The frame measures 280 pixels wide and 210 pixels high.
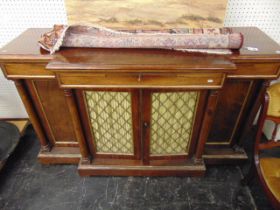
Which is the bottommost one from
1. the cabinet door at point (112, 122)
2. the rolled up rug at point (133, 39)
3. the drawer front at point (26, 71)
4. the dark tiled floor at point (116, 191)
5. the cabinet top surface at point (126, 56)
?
the dark tiled floor at point (116, 191)

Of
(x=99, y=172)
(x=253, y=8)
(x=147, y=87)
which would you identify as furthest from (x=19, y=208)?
(x=253, y=8)

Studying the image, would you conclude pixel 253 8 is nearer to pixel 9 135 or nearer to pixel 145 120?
pixel 145 120

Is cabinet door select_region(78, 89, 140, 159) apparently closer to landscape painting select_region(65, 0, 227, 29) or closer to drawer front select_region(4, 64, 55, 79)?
drawer front select_region(4, 64, 55, 79)

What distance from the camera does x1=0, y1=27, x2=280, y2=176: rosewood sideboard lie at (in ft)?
3.57

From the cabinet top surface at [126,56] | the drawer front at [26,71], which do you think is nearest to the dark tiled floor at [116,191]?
the drawer front at [26,71]

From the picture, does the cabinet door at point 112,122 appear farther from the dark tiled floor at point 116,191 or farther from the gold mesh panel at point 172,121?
the dark tiled floor at point 116,191

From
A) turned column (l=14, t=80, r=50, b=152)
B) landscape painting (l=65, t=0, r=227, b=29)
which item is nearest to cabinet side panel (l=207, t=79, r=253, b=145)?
landscape painting (l=65, t=0, r=227, b=29)

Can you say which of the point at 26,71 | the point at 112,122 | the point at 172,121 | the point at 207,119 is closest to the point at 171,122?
the point at 172,121

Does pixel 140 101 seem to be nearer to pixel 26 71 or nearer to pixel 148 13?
pixel 148 13

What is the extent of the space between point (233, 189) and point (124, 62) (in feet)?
3.96

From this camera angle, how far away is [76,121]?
134 centimetres

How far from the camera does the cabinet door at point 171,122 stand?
1247 millimetres

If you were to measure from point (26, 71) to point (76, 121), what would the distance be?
400 millimetres

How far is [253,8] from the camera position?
4.80 feet
